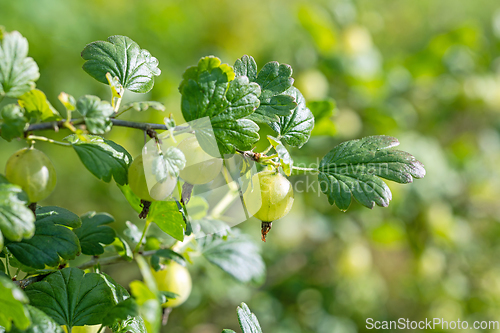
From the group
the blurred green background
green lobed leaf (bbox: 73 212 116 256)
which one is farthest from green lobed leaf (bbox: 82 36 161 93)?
the blurred green background

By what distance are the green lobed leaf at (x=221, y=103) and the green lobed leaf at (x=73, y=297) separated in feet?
0.77

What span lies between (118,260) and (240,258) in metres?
0.26

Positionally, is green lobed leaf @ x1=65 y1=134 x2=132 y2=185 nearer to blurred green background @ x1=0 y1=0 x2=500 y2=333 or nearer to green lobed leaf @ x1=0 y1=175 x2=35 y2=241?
green lobed leaf @ x1=0 y1=175 x2=35 y2=241

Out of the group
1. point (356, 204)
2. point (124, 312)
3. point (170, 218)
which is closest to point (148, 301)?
point (124, 312)

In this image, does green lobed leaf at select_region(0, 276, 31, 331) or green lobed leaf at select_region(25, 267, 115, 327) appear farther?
green lobed leaf at select_region(25, 267, 115, 327)

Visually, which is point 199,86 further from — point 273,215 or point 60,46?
point 60,46

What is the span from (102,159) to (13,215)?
0.32 feet

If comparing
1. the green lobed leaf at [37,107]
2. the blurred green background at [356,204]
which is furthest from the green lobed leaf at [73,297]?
the blurred green background at [356,204]

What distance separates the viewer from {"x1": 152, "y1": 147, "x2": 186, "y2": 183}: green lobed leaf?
1.26 ft

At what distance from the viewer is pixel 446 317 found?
153 centimetres

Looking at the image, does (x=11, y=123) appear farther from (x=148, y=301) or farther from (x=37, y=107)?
(x=148, y=301)

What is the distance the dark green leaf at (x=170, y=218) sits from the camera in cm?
50

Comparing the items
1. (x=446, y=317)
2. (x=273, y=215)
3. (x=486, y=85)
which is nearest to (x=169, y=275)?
(x=273, y=215)

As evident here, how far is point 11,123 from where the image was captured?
1.16 ft
